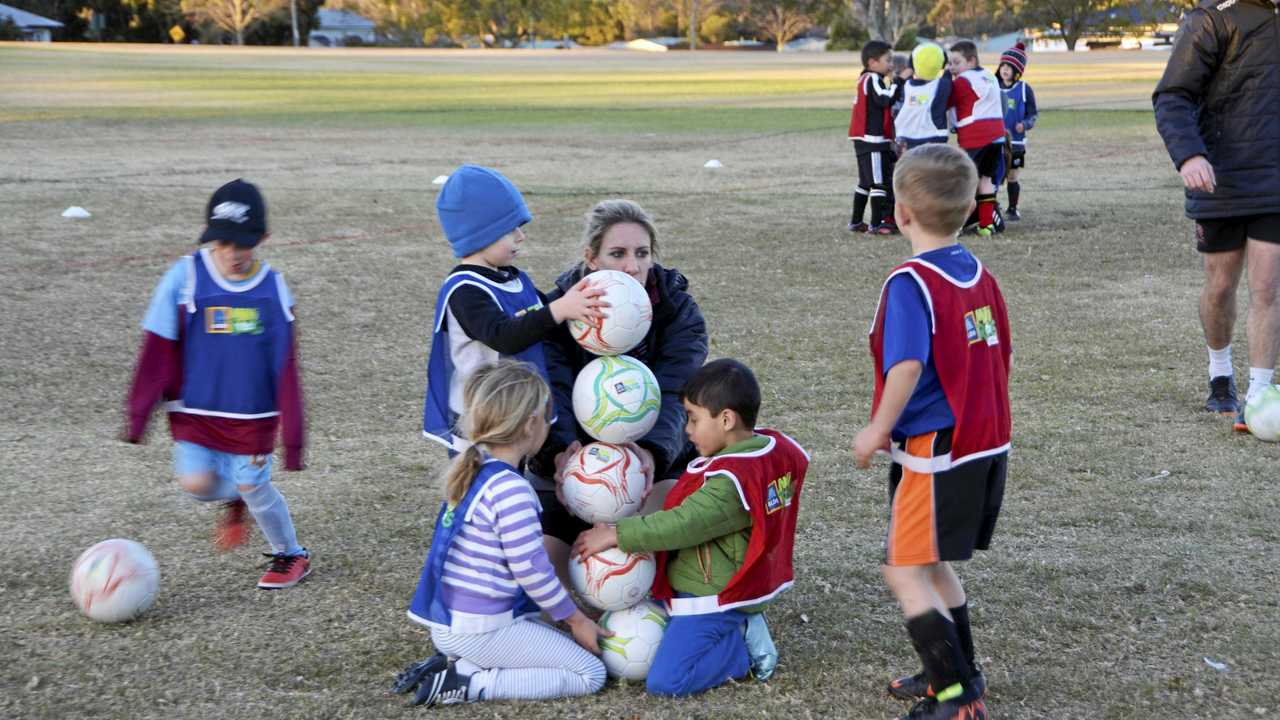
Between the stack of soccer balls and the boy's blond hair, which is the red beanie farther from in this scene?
the boy's blond hair

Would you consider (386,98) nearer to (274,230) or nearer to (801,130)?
(801,130)

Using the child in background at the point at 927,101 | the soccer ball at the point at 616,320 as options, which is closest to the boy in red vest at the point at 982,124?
the child in background at the point at 927,101

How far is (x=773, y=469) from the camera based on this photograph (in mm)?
4051

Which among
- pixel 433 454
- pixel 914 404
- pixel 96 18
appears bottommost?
pixel 433 454

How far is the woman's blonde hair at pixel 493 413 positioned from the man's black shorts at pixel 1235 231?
4355 mm

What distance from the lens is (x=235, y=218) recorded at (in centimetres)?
468

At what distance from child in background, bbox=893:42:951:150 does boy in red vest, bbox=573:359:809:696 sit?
993cm

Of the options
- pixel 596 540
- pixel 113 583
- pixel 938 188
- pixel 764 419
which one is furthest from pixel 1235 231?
pixel 113 583

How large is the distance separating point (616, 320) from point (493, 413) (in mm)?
599

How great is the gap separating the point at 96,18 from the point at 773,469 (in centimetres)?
10159

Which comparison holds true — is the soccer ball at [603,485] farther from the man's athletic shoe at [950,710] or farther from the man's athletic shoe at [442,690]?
the man's athletic shoe at [950,710]

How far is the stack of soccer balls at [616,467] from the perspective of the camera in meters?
4.16

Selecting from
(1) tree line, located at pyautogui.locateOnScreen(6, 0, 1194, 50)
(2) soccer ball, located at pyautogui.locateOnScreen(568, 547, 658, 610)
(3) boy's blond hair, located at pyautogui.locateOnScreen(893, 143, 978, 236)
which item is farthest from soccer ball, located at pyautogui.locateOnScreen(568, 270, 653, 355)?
(1) tree line, located at pyautogui.locateOnScreen(6, 0, 1194, 50)

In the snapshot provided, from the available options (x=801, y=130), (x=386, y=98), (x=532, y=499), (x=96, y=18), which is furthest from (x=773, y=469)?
(x=96, y=18)
